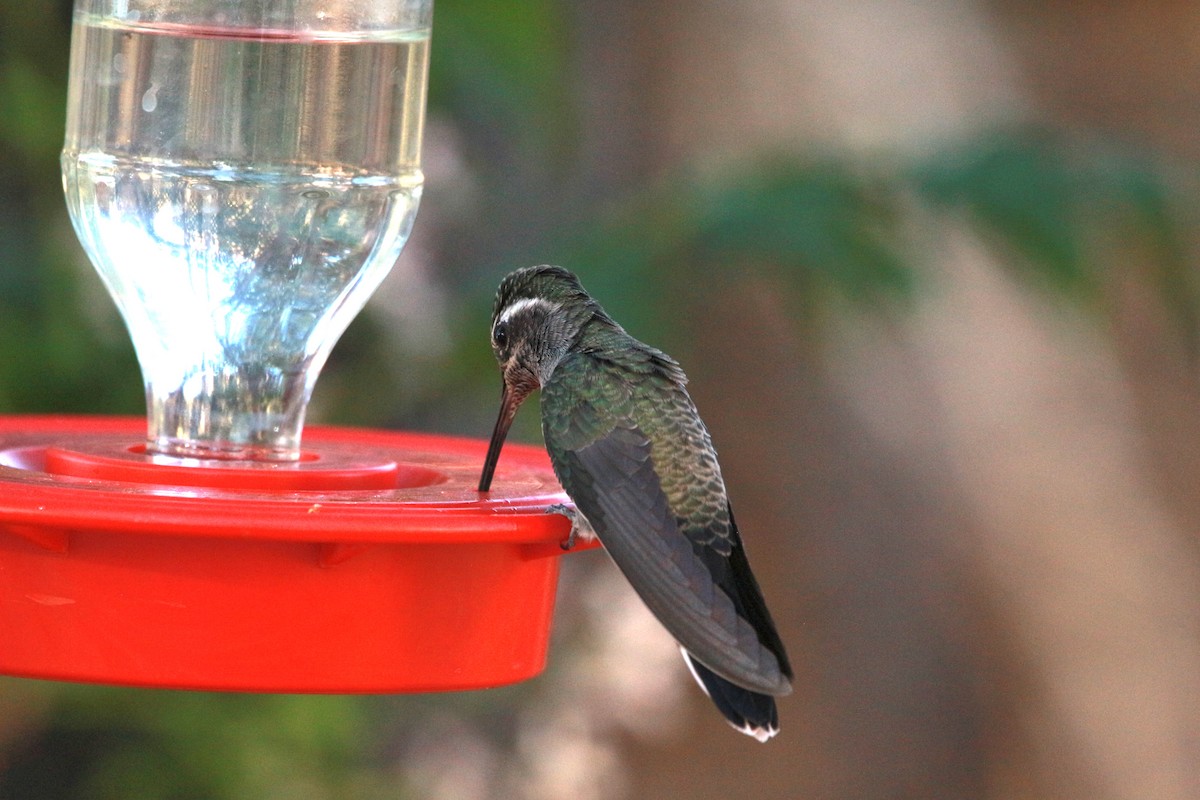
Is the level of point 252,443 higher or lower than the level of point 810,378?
higher

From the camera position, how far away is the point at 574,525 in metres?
2.51

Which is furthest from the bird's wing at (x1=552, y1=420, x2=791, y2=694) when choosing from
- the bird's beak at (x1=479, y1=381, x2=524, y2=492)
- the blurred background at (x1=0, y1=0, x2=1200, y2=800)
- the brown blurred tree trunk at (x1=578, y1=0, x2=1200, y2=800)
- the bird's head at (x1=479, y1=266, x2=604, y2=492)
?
the brown blurred tree trunk at (x1=578, y1=0, x2=1200, y2=800)

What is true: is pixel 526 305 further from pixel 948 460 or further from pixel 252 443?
pixel 948 460

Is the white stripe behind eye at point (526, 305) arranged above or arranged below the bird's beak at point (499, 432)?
above

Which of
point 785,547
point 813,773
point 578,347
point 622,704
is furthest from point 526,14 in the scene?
point 813,773

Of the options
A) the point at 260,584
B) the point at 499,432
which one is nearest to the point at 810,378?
the point at 499,432

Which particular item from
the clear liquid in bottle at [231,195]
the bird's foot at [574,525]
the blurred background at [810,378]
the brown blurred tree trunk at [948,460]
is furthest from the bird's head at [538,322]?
the brown blurred tree trunk at [948,460]

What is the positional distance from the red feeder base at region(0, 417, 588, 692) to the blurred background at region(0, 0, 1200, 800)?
206 cm

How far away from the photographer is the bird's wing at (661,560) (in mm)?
2488

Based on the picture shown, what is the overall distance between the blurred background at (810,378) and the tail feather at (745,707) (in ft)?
6.15

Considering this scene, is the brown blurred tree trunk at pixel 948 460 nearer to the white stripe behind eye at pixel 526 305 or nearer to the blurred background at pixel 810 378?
the blurred background at pixel 810 378

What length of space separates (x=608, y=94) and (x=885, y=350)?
70.5 inches

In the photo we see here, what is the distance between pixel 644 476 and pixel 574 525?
412 millimetres

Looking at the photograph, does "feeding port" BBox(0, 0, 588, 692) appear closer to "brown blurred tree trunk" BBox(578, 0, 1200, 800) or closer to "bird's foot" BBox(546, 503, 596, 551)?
"bird's foot" BBox(546, 503, 596, 551)
